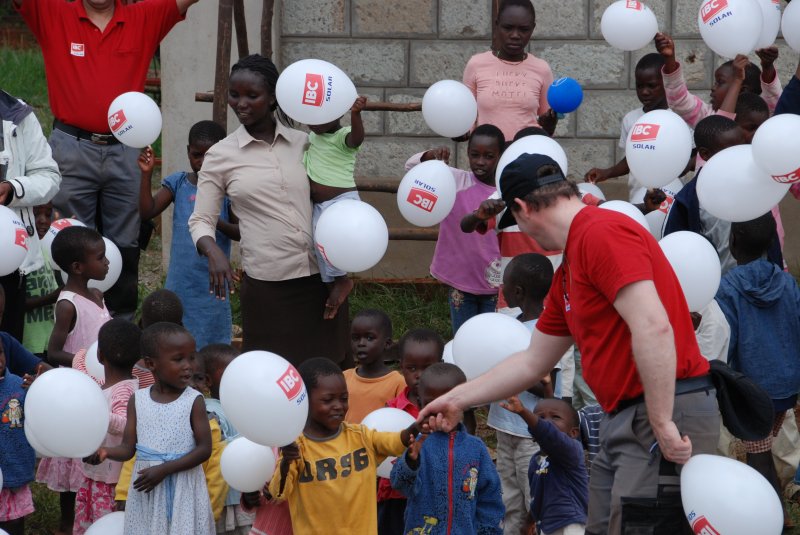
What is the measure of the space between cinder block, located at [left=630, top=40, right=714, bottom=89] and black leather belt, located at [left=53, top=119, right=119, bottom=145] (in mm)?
3539

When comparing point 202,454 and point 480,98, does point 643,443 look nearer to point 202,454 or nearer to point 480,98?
point 202,454

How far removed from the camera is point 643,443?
12.5 ft

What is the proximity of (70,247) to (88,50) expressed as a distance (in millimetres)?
1569

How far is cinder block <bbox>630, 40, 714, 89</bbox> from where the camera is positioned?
329 inches

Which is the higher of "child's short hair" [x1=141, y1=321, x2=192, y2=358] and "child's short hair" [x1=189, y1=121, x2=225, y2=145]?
"child's short hair" [x1=189, y1=121, x2=225, y2=145]

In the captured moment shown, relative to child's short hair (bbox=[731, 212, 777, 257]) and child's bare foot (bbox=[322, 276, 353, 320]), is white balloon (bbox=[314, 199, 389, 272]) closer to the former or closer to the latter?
child's bare foot (bbox=[322, 276, 353, 320])

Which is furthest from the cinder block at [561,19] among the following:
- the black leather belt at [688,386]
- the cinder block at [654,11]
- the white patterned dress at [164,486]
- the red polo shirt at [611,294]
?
the black leather belt at [688,386]

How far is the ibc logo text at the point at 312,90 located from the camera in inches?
217

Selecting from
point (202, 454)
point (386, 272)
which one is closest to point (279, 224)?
point (202, 454)

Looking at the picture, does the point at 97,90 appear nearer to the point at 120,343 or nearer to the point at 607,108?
the point at 120,343

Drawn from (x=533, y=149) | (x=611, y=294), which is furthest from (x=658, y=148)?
(x=611, y=294)

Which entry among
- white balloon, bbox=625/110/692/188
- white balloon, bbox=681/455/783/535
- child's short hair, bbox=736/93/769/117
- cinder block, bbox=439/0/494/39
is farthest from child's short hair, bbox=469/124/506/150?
white balloon, bbox=681/455/783/535

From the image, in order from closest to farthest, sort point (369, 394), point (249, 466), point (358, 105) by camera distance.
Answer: point (249, 466), point (369, 394), point (358, 105)

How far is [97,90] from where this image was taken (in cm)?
681
